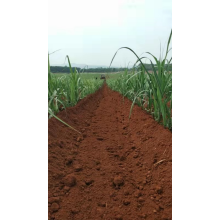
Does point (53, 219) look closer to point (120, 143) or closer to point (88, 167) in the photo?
point (88, 167)

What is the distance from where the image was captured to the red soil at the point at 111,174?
650 mm

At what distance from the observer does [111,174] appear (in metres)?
0.85

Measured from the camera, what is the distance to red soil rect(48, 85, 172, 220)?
2.13 ft

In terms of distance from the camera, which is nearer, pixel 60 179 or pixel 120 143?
pixel 60 179

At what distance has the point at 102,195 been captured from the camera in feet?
2.36
